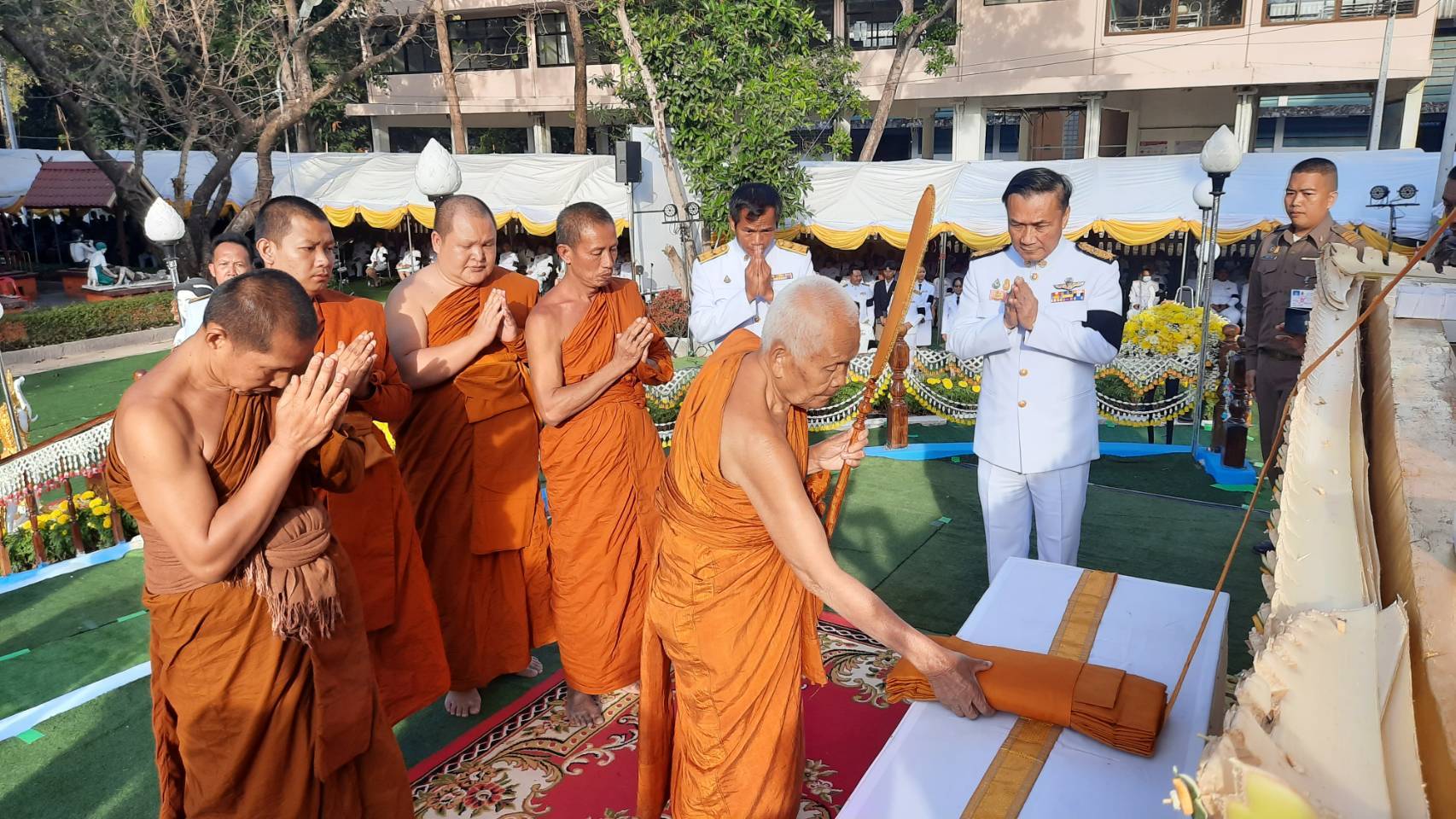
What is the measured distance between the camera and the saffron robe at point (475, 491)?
3.80 metres

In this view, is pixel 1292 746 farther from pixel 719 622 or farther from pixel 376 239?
pixel 376 239

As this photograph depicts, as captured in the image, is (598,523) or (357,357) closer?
(357,357)

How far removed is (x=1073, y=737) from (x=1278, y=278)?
381 centimetres

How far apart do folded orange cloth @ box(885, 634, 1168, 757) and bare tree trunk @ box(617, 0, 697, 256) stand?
11313 mm

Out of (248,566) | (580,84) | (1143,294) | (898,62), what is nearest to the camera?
(248,566)

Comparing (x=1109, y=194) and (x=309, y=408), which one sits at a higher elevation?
(x=1109, y=194)

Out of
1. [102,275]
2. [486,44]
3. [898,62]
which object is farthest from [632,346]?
[486,44]

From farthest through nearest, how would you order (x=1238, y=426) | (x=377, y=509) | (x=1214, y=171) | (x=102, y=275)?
(x=102, y=275) < (x=1214, y=171) < (x=1238, y=426) < (x=377, y=509)

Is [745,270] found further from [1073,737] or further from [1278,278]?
[1278,278]

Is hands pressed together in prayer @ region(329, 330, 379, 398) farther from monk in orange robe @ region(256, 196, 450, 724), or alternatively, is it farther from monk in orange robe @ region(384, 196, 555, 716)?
monk in orange robe @ region(384, 196, 555, 716)

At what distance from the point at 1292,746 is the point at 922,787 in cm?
142

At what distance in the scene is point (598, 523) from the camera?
3.64m

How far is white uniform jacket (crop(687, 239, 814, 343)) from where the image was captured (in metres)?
4.46

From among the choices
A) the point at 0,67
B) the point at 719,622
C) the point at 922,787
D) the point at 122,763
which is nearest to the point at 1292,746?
the point at 922,787
